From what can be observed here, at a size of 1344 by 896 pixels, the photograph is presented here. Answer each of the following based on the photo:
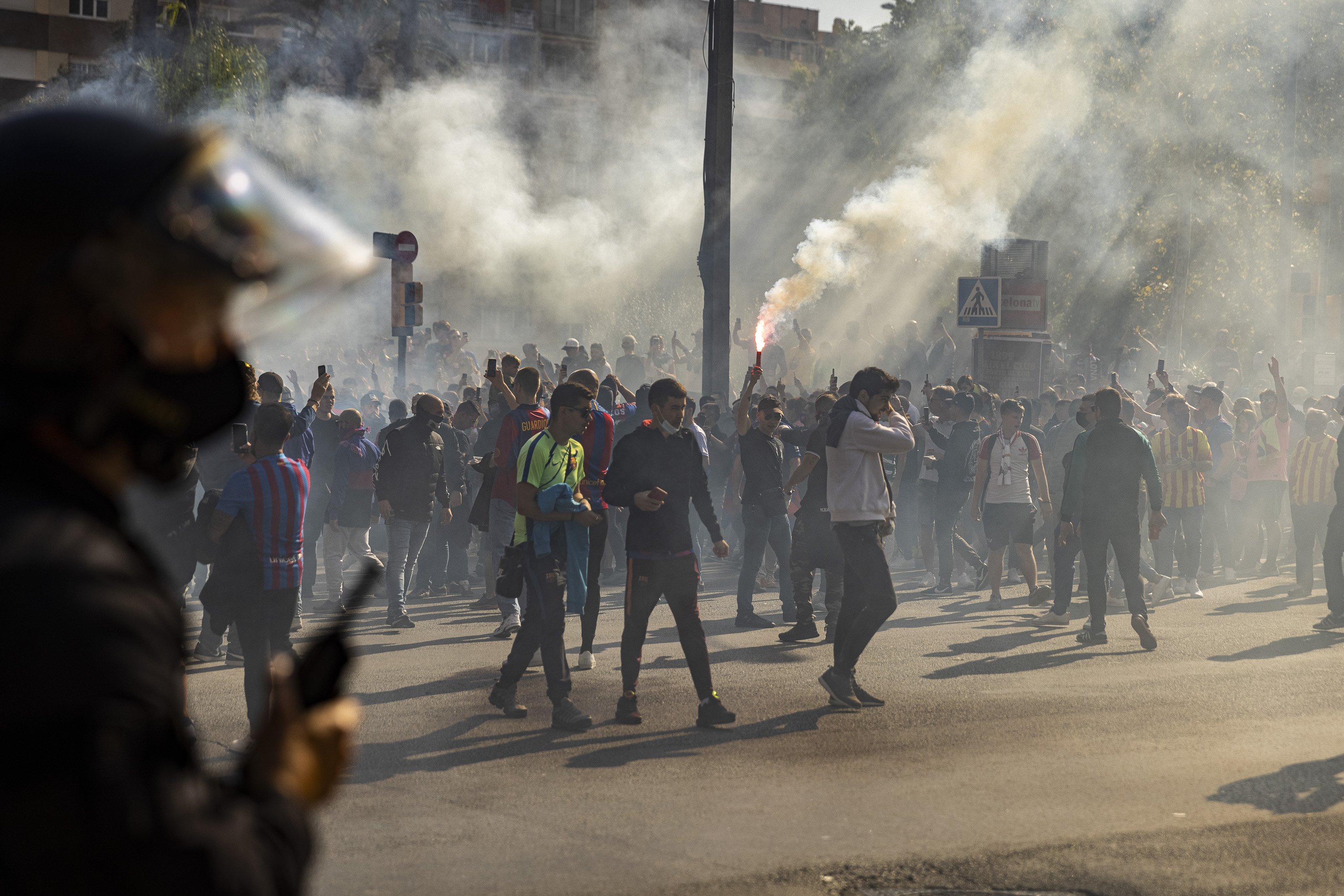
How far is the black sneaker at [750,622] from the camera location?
34.7ft

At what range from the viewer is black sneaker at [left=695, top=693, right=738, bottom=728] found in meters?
6.91

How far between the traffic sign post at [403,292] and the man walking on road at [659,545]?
833 cm

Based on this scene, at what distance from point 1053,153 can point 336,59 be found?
1932 centimetres

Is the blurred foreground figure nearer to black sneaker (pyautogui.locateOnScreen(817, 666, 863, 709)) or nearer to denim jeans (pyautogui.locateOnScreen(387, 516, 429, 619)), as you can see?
black sneaker (pyautogui.locateOnScreen(817, 666, 863, 709))

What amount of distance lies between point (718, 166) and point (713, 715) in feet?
30.8

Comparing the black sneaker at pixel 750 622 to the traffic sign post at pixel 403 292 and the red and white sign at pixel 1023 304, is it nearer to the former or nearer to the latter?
the traffic sign post at pixel 403 292

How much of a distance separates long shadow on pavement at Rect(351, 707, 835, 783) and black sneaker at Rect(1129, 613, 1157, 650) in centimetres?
326

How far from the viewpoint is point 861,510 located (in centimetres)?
758

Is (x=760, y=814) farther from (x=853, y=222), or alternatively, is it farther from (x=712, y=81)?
(x=853, y=222)

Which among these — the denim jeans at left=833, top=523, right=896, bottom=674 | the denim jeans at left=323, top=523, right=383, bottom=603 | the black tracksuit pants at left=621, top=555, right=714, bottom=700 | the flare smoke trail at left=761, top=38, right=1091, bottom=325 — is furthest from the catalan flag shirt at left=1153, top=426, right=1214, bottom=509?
the denim jeans at left=323, top=523, right=383, bottom=603

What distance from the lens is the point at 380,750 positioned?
6445mm

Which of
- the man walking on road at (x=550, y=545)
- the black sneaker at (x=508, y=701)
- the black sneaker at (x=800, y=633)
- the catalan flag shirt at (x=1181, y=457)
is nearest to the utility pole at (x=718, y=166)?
the catalan flag shirt at (x=1181, y=457)

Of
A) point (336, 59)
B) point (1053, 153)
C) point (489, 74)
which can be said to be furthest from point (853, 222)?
point (489, 74)

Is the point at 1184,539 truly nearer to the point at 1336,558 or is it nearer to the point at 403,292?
the point at 1336,558
